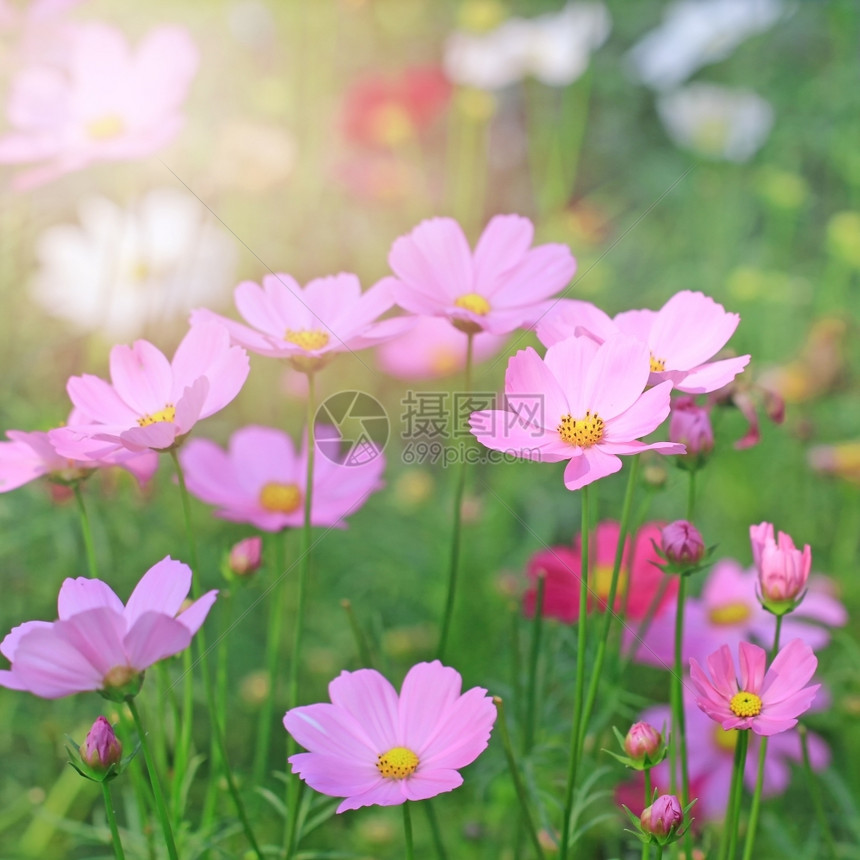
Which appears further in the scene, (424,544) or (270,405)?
(270,405)

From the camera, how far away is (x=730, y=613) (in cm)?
75

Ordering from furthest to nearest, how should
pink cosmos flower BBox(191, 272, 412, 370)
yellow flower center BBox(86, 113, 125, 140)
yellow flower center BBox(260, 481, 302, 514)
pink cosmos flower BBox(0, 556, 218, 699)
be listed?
yellow flower center BBox(86, 113, 125, 140) < yellow flower center BBox(260, 481, 302, 514) < pink cosmos flower BBox(191, 272, 412, 370) < pink cosmos flower BBox(0, 556, 218, 699)

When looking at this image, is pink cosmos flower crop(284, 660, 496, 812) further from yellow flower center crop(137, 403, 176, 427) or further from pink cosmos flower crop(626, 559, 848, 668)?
pink cosmos flower crop(626, 559, 848, 668)

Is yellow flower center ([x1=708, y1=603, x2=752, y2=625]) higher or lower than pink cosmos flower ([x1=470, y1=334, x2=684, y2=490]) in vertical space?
→ lower

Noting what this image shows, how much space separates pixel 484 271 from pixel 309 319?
100 mm

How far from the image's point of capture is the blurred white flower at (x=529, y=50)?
1370 mm

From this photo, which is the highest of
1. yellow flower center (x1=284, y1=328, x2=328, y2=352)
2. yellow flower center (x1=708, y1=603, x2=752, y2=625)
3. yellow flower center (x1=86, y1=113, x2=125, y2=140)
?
yellow flower center (x1=86, y1=113, x2=125, y2=140)

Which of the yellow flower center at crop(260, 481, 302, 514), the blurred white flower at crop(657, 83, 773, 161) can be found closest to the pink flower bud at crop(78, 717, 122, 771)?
the yellow flower center at crop(260, 481, 302, 514)

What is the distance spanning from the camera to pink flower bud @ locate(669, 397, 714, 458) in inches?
18.3

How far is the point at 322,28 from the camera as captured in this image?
1456mm

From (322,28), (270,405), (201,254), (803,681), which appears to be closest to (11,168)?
(201,254)

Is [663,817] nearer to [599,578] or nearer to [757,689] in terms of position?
[757,689]

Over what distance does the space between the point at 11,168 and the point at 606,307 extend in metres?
0.73

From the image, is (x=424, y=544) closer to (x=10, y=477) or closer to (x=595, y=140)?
(x=10, y=477)
